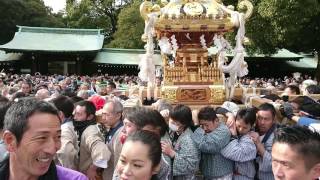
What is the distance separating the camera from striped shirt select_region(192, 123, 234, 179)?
4.20 m

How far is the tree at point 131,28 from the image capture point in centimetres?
3503

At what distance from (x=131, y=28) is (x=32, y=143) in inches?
1312

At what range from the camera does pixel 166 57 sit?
10.0 metres

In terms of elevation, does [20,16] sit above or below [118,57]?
above

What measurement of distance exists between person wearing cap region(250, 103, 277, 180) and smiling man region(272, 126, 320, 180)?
1.72 m

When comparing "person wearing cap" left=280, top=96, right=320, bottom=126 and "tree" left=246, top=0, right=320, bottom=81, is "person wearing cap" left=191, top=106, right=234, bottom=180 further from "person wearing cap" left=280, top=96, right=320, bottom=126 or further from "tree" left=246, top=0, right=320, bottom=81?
"tree" left=246, top=0, right=320, bottom=81

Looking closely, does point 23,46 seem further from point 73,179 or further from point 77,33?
point 73,179

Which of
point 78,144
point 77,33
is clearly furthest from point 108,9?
point 78,144

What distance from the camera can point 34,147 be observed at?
217 cm

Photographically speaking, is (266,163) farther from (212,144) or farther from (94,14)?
(94,14)

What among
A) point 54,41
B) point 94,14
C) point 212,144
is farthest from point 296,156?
point 94,14

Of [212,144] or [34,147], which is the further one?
[212,144]

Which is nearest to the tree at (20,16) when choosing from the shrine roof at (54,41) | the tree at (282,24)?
the shrine roof at (54,41)

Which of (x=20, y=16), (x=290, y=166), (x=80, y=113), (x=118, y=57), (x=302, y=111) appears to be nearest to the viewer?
(x=290, y=166)
